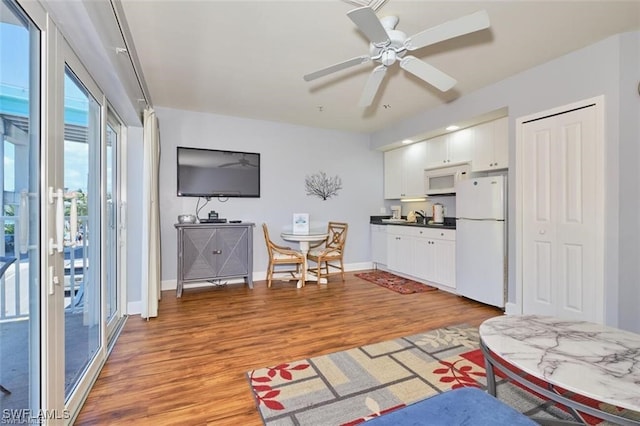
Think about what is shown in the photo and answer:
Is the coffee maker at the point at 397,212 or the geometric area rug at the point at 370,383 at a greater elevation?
the coffee maker at the point at 397,212

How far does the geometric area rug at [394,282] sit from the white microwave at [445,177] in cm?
144

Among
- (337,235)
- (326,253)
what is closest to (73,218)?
(326,253)

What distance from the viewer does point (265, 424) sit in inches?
60.2

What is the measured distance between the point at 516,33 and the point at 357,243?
12.6ft

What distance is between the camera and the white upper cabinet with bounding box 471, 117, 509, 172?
3.50m

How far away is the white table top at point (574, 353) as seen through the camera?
105 cm

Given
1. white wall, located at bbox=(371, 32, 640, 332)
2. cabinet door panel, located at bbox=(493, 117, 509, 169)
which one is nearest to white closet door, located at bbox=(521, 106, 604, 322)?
white wall, located at bbox=(371, 32, 640, 332)

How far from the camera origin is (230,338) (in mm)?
2582

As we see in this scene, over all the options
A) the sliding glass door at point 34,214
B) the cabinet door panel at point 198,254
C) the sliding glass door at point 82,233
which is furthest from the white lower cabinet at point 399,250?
the sliding glass door at point 34,214

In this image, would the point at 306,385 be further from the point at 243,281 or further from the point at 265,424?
the point at 243,281

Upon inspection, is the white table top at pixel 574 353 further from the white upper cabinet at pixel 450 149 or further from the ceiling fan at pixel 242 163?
the ceiling fan at pixel 242 163

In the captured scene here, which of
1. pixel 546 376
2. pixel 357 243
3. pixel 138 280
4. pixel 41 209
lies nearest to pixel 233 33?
pixel 41 209

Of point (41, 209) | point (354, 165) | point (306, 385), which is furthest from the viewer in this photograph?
point (354, 165)

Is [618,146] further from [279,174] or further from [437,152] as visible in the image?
[279,174]
